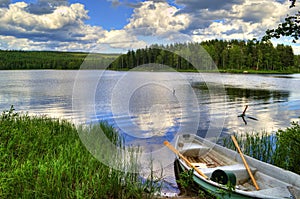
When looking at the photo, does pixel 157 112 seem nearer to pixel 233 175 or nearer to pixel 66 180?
pixel 233 175

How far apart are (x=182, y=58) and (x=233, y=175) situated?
305 cm

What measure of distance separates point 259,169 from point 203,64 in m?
2.87

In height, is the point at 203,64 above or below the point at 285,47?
below

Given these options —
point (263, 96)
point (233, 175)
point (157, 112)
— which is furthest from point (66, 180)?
point (263, 96)

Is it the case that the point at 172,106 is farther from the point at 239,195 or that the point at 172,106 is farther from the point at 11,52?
the point at 11,52

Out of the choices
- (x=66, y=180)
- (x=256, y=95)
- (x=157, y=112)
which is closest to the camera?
(x=66, y=180)

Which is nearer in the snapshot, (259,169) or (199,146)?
(259,169)

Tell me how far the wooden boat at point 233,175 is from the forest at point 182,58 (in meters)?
2.26

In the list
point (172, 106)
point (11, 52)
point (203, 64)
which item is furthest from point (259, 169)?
Answer: point (11, 52)

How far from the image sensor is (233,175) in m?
5.75

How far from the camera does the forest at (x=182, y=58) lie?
6.42 m

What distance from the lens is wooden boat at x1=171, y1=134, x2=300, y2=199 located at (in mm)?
4672

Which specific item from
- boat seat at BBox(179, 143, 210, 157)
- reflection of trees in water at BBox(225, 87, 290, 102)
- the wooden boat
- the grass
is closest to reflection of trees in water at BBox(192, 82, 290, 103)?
reflection of trees in water at BBox(225, 87, 290, 102)

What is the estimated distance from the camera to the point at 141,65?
6438mm
